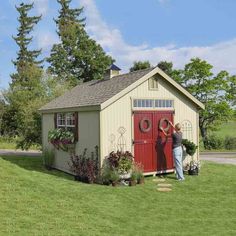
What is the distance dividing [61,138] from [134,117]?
11.8 ft

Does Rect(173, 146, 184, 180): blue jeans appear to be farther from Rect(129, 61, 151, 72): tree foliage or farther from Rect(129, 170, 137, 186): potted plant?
Rect(129, 61, 151, 72): tree foliage

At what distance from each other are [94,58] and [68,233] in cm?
4417

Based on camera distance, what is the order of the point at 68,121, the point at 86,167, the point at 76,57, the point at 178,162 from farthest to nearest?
1. the point at 76,57
2. the point at 68,121
3. the point at 178,162
4. the point at 86,167

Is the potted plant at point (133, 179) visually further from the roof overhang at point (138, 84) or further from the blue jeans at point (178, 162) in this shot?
the roof overhang at point (138, 84)

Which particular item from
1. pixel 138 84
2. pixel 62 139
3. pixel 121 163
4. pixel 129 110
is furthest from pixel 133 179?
pixel 62 139

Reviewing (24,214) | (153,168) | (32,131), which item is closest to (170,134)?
(153,168)

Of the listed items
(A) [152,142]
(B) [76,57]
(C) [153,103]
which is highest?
(B) [76,57]

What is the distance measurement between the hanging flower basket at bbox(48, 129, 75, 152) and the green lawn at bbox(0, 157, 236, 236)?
2.21 meters

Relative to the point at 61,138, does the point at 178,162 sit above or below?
below

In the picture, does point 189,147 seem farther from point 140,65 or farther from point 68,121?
point 140,65

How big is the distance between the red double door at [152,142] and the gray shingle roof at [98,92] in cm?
142

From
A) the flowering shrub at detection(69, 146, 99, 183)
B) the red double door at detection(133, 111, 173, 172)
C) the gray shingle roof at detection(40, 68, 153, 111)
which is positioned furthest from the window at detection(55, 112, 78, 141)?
the red double door at detection(133, 111, 173, 172)

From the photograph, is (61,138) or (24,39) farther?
(24,39)

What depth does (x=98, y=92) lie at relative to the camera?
Answer: 16.5 meters
